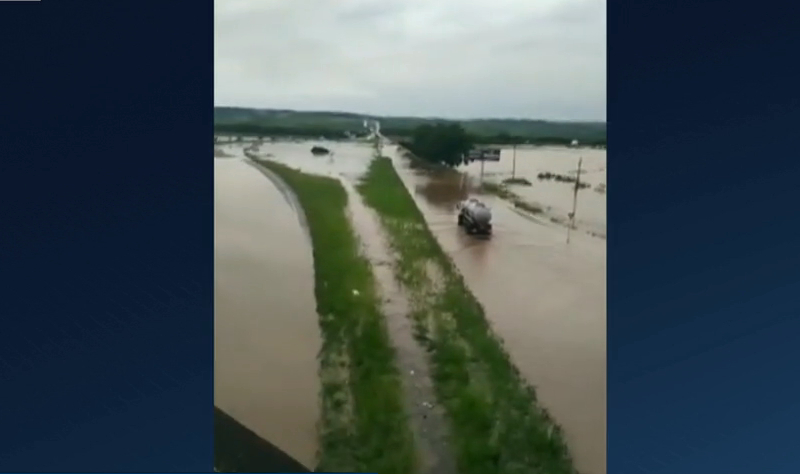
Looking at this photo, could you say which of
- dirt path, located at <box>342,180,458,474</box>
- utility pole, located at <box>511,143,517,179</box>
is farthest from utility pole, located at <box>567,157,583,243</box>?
dirt path, located at <box>342,180,458,474</box>

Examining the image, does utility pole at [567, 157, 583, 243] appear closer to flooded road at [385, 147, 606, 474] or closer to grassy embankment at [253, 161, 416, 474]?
flooded road at [385, 147, 606, 474]

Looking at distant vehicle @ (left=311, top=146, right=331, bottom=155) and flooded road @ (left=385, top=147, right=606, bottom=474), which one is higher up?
distant vehicle @ (left=311, top=146, right=331, bottom=155)

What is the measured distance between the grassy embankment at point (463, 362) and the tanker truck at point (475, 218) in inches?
4.1

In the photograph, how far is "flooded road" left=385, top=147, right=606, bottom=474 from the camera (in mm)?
2383

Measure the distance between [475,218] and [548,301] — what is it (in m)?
0.32

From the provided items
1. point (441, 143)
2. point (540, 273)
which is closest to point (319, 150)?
point (441, 143)

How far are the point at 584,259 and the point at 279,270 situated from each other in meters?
0.88

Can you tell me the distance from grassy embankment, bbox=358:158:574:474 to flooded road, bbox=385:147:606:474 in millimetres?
37

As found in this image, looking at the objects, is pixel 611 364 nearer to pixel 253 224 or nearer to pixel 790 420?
pixel 790 420

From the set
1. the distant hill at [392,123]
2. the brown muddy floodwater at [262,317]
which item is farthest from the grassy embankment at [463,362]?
the brown muddy floodwater at [262,317]

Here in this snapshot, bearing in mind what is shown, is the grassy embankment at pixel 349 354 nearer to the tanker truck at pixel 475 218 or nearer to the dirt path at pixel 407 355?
the dirt path at pixel 407 355

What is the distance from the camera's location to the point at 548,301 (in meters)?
2.42

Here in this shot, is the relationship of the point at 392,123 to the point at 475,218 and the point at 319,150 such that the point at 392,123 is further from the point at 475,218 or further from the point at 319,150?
the point at 475,218

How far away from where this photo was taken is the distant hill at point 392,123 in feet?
7.94
